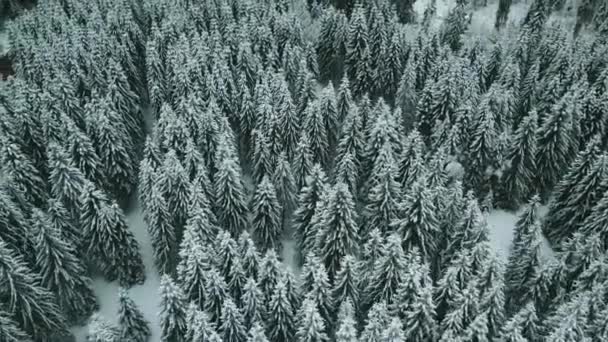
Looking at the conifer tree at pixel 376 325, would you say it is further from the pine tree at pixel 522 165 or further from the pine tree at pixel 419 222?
the pine tree at pixel 522 165

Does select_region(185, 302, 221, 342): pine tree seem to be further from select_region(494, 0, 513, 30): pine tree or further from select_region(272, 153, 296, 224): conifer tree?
select_region(494, 0, 513, 30): pine tree

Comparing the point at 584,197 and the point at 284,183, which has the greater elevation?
the point at 584,197

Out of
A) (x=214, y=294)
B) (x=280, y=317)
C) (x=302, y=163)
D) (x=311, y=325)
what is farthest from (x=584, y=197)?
(x=214, y=294)

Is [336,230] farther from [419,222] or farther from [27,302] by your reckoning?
[27,302]

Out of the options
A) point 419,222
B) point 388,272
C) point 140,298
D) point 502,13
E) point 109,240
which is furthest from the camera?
point 502,13

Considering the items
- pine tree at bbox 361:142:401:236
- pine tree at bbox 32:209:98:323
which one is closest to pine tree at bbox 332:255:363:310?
pine tree at bbox 361:142:401:236

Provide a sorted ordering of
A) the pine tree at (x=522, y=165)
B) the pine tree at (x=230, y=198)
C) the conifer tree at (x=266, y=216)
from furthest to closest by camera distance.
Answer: the pine tree at (x=522, y=165) < the pine tree at (x=230, y=198) < the conifer tree at (x=266, y=216)

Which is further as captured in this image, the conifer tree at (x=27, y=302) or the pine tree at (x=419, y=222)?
the pine tree at (x=419, y=222)

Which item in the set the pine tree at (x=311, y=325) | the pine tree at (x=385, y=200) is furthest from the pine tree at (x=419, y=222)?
the pine tree at (x=311, y=325)
